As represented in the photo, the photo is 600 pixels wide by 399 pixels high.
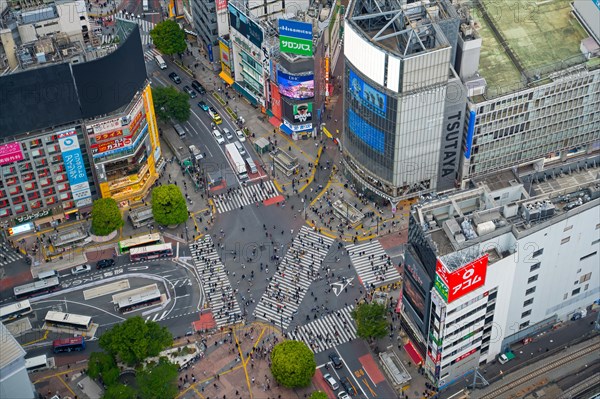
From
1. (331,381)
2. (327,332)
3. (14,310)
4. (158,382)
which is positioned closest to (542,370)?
(331,381)

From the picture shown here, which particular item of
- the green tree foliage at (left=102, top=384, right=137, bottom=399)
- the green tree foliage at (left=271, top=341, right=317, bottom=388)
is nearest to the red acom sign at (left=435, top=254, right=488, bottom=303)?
the green tree foliage at (left=271, top=341, right=317, bottom=388)

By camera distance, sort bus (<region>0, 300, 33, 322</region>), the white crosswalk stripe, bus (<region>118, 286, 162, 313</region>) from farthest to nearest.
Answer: bus (<region>118, 286, 162, 313</region>) → bus (<region>0, 300, 33, 322</region>) → the white crosswalk stripe

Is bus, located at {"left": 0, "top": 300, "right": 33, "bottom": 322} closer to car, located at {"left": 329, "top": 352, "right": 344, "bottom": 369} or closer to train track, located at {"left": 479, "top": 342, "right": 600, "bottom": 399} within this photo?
car, located at {"left": 329, "top": 352, "right": 344, "bottom": 369}

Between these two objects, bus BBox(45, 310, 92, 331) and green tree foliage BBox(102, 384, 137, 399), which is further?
bus BBox(45, 310, 92, 331)

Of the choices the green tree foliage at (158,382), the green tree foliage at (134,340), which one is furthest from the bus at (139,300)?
the green tree foliage at (158,382)

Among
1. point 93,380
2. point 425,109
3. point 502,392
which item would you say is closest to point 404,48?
point 425,109

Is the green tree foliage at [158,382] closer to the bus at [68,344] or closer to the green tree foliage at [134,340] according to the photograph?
the green tree foliage at [134,340]
